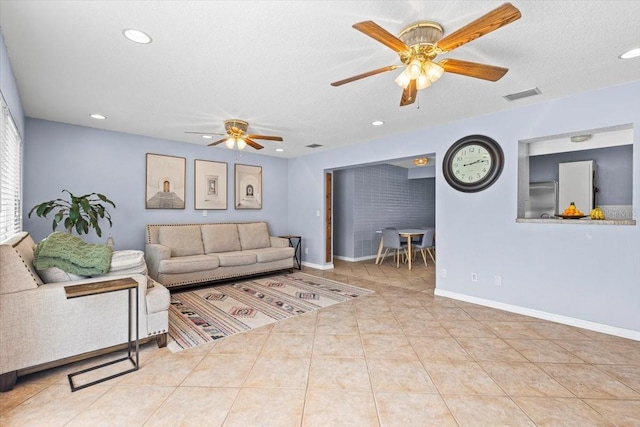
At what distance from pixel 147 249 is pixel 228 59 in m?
3.30

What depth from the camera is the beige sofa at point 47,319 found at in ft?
6.32

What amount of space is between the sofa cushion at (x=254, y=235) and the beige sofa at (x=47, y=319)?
308cm

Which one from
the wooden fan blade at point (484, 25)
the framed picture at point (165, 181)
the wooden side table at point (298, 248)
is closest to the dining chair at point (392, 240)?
the wooden side table at point (298, 248)

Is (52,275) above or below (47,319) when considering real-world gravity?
above

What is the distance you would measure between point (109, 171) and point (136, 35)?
10.3 feet

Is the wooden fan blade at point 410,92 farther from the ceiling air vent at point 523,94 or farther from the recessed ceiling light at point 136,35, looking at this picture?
the recessed ceiling light at point 136,35

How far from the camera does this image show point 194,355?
7.95 feet

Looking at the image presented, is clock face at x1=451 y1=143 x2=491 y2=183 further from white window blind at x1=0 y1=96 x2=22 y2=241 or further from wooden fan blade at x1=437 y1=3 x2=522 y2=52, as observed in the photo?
white window blind at x1=0 y1=96 x2=22 y2=241

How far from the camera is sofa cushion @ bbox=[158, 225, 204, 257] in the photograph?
15.5 feet

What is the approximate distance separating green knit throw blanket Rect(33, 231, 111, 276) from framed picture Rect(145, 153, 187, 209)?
2575 millimetres

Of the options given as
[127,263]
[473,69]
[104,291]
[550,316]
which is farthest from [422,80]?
[550,316]

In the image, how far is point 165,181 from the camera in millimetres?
5004

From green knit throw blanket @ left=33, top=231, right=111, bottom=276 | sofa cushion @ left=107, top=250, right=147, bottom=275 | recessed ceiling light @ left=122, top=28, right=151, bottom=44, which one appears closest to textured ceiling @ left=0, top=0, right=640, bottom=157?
recessed ceiling light @ left=122, top=28, right=151, bottom=44

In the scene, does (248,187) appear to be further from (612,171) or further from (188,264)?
(612,171)
